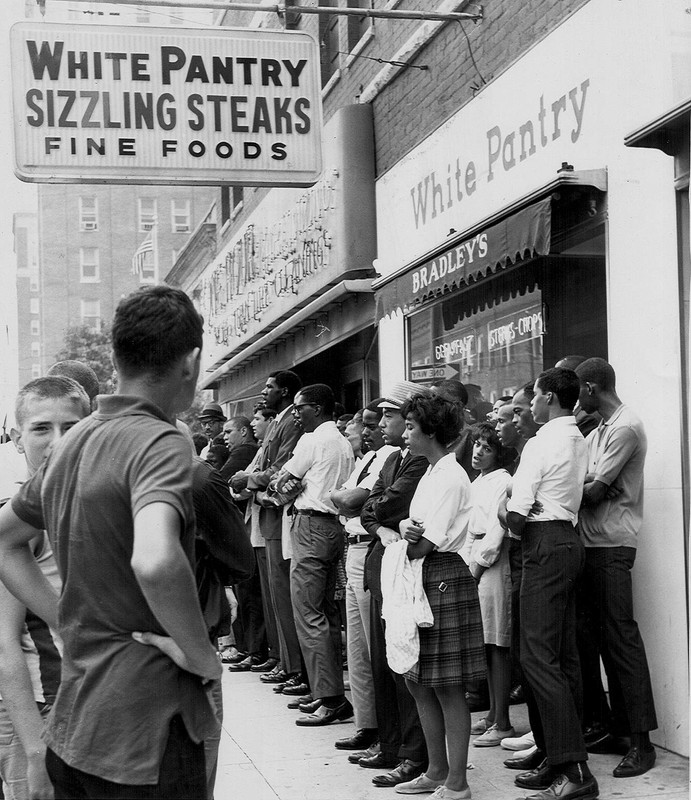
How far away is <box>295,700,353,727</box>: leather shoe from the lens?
7.51 metres

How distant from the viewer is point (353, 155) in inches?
470

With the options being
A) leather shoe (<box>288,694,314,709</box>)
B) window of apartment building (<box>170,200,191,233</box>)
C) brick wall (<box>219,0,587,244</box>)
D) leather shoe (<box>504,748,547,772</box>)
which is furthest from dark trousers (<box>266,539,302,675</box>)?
window of apartment building (<box>170,200,191,233</box>)

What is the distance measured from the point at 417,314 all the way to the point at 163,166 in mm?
3134

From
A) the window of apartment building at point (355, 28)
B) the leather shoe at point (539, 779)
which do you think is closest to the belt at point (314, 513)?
the leather shoe at point (539, 779)

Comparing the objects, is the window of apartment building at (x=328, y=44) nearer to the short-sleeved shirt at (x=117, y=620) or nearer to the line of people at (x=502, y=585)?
the line of people at (x=502, y=585)

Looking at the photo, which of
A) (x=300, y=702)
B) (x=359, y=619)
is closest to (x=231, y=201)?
(x=300, y=702)

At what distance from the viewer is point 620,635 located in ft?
19.4

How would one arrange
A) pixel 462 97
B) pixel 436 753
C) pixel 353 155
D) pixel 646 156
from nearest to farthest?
pixel 436 753 < pixel 646 156 < pixel 462 97 < pixel 353 155

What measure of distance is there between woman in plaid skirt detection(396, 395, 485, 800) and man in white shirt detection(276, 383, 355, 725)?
1.94 m

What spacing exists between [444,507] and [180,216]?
73.0 metres

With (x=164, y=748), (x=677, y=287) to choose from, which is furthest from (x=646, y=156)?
(x=164, y=748)

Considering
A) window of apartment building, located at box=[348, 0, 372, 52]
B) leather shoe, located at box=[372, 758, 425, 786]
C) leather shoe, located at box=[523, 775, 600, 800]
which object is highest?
window of apartment building, located at box=[348, 0, 372, 52]

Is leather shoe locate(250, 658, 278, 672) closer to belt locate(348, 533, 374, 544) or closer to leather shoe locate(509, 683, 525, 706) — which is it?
leather shoe locate(509, 683, 525, 706)

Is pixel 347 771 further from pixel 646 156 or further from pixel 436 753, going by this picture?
pixel 646 156
